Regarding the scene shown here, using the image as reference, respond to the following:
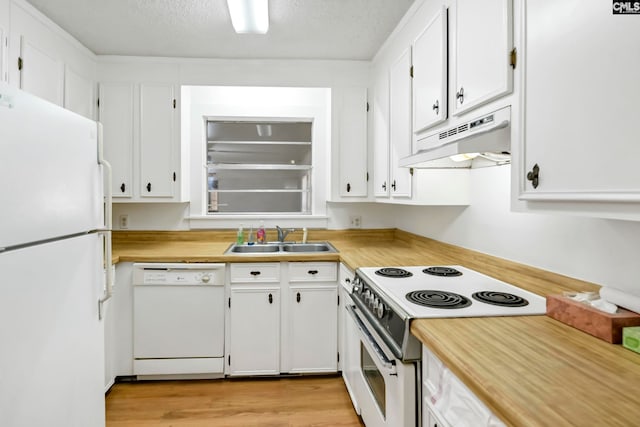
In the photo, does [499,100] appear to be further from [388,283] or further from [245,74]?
[245,74]

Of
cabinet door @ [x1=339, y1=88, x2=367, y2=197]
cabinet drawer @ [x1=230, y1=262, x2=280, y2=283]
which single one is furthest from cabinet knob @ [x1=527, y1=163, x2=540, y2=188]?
cabinet door @ [x1=339, y1=88, x2=367, y2=197]

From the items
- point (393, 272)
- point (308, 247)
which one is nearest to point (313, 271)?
point (308, 247)

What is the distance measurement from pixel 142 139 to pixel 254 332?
A: 1.70 metres

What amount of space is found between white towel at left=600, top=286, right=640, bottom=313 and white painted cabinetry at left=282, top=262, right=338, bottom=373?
1.59 m

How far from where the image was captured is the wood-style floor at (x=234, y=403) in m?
2.00

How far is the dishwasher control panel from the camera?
233cm

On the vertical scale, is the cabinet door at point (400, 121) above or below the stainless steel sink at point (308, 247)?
above

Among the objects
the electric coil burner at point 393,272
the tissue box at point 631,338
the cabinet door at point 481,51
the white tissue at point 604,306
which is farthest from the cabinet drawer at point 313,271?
the tissue box at point 631,338

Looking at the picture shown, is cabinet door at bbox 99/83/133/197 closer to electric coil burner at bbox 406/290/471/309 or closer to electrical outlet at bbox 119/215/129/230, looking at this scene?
electrical outlet at bbox 119/215/129/230

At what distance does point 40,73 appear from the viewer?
2.10 meters

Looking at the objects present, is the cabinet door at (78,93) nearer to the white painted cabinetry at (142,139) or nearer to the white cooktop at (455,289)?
the white painted cabinetry at (142,139)

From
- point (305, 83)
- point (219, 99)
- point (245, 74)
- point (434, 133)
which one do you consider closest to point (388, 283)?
point (434, 133)

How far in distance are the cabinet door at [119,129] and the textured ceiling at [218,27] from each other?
0.29m

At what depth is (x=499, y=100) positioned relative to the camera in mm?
1203
